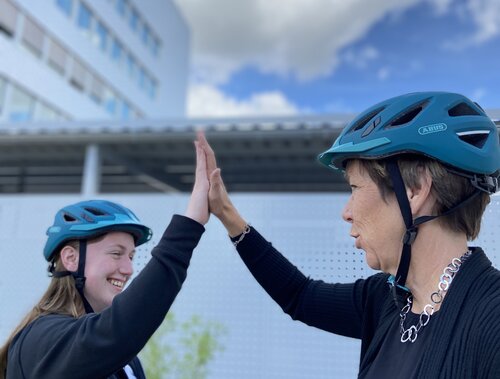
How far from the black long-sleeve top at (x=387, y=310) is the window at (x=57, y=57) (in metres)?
23.4

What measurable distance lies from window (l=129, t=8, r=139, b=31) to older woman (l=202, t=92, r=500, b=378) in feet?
104

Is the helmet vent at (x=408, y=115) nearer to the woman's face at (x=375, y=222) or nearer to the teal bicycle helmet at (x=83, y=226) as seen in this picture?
the woman's face at (x=375, y=222)

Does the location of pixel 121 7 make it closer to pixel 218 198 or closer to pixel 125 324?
pixel 218 198

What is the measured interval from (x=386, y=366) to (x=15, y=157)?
12.3 meters

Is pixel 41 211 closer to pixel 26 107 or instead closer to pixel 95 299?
pixel 95 299

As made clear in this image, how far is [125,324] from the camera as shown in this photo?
1602 mm

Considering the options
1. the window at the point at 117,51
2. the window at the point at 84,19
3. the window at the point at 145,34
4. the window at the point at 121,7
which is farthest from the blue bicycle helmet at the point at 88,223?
the window at the point at 145,34

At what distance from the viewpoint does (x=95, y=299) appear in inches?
91.6

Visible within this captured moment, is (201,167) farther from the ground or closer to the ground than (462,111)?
closer to the ground

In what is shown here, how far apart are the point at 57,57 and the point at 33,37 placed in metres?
2.06

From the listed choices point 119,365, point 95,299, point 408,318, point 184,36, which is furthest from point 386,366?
point 184,36

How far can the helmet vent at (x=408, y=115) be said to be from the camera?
5.41ft

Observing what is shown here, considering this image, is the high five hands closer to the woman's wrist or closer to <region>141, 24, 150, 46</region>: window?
the woman's wrist

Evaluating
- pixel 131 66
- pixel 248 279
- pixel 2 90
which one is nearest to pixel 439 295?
pixel 248 279
